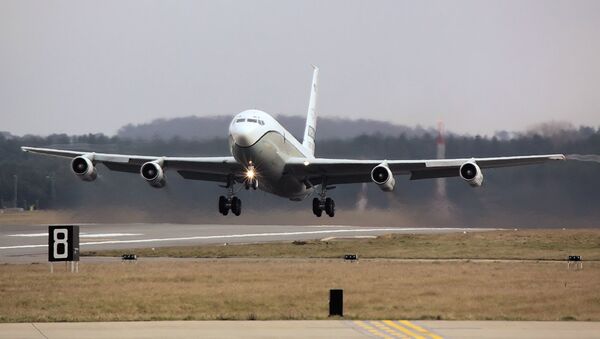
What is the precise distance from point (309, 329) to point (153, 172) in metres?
33.6

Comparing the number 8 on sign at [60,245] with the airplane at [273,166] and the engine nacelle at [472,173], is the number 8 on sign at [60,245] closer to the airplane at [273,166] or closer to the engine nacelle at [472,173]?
the airplane at [273,166]

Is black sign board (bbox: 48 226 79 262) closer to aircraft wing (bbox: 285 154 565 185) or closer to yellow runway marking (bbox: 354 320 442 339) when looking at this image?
aircraft wing (bbox: 285 154 565 185)

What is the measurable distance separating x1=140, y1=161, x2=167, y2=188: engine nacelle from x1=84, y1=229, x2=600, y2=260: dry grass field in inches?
265

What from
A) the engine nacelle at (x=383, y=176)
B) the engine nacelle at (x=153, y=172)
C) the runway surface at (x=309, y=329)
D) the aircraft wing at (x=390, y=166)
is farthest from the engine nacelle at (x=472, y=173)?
the runway surface at (x=309, y=329)

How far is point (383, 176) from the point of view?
2515 inches

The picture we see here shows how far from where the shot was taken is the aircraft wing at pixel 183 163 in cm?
6275

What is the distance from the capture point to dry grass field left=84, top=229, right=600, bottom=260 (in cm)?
6853

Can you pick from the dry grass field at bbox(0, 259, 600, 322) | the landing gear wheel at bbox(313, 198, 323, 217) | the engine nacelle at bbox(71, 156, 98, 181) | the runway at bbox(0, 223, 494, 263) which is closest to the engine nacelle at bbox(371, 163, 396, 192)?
the dry grass field at bbox(0, 259, 600, 322)

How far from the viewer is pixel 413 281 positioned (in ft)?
165

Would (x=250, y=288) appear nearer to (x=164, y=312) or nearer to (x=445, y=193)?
(x=164, y=312)

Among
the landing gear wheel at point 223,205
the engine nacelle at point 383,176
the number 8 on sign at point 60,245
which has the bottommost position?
the number 8 on sign at point 60,245

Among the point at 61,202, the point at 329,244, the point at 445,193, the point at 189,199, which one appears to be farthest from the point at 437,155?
the point at 61,202

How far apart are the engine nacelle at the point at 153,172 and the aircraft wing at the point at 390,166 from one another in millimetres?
7448

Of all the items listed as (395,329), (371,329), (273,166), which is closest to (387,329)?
(395,329)
